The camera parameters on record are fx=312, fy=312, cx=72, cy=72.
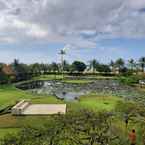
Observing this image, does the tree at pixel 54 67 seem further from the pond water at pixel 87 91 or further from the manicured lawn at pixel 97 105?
the manicured lawn at pixel 97 105

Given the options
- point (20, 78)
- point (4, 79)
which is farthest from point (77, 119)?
point (20, 78)

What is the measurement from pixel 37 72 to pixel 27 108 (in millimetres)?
91733

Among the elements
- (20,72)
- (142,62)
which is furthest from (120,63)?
(20,72)

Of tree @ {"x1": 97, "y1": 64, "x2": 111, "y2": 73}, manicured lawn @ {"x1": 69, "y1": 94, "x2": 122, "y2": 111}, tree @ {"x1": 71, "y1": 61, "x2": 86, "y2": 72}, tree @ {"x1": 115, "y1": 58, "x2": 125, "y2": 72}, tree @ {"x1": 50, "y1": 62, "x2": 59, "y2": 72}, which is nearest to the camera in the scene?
manicured lawn @ {"x1": 69, "y1": 94, "x2": 122, "y2": 111}

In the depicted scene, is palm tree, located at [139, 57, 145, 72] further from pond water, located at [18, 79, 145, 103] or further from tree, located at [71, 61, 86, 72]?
pond water, located at [18, 79, 145, 103]

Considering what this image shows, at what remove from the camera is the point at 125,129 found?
77.9 feet

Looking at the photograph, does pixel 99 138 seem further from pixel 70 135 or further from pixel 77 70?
pixel 77 70

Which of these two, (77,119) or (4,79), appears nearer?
(77,119)

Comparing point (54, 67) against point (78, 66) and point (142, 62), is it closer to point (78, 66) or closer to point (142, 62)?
A: point (78, 66)

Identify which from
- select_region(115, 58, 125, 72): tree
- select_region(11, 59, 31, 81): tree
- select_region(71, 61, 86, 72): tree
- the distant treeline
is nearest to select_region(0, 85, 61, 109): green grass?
select_region(11, 59, 31, 81): tree

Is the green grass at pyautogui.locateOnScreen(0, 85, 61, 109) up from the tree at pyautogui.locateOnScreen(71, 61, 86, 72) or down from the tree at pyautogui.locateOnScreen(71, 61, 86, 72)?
down

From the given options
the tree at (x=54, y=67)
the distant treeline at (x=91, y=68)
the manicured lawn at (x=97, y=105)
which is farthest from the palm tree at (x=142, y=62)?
the manicured lawn at (x=97, y=105)

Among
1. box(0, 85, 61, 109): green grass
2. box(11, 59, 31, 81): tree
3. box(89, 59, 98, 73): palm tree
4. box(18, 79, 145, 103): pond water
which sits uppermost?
box(89, 59, 98, 73): palm tree

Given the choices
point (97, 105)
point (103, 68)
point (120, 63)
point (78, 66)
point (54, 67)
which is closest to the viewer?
point (97, 105)
